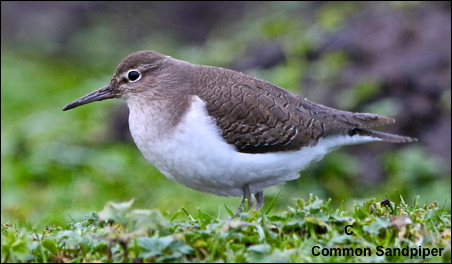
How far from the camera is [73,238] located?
17.2 ft

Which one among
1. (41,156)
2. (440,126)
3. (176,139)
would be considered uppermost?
(440,126)

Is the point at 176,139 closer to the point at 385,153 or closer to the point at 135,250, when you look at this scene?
the point at 135,250

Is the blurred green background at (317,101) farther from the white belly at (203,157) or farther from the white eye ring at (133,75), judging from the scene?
the white belly at (203,157)

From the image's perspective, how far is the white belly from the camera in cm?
675

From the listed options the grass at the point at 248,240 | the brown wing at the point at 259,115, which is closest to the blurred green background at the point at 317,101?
the brown wing at the point at 259,115

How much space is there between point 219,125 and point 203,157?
41 centimetres

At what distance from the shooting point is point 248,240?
5.18 m

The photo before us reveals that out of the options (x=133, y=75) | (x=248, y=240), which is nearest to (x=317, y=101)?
(x=133, y=75)

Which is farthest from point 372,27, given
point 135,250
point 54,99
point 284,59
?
point 135,250

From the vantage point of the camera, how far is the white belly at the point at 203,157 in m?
6.75

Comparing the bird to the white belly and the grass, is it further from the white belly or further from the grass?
the grass

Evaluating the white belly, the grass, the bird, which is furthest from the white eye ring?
the grass

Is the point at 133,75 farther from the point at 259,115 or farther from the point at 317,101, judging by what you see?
the point at 317,101

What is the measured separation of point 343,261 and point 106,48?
1783 centimetres
